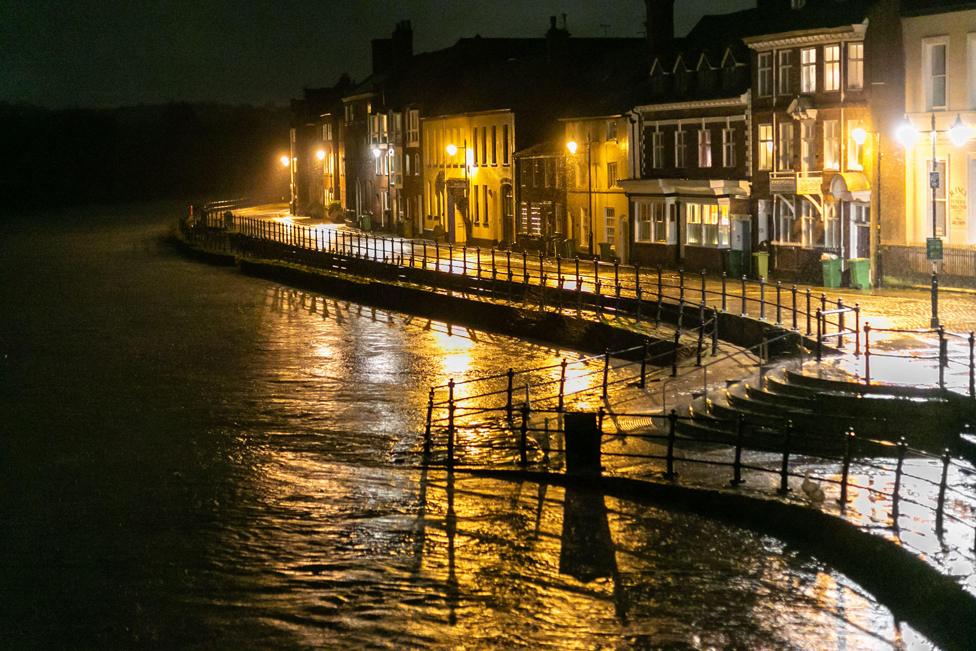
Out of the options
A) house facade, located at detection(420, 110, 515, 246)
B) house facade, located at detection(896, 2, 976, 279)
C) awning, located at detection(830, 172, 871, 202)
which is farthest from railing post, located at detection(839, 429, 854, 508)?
house facade, located at detection(420, 110, 515, 246)

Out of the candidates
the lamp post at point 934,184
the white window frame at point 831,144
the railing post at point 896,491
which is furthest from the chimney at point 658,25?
the railing post at point 896,491

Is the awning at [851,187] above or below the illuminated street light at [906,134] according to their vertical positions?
below

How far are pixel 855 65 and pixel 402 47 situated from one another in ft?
160

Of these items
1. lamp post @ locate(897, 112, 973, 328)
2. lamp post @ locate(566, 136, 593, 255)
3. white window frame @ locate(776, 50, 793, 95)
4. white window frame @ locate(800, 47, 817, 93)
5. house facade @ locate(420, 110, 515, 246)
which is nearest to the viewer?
lamp post @ locate(897, 112, 973, 328)

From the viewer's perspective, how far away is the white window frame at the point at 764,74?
4688 cm

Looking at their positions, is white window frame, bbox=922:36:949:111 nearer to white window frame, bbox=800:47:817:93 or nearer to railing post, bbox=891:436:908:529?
white window frame, bbox=800:47:817:93

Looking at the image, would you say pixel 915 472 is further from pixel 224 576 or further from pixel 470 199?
pixel 470 199

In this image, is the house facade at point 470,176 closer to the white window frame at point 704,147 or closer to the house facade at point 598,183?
the house facade at point 598,183

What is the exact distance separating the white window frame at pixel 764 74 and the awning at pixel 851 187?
529 cm

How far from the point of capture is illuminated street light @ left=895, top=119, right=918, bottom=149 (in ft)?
123

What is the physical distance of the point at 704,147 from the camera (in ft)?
168

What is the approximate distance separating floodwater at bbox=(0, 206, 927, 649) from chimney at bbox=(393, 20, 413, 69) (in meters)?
52.0

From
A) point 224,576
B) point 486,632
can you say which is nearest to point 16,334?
point 224,576

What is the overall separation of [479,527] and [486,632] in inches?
166
